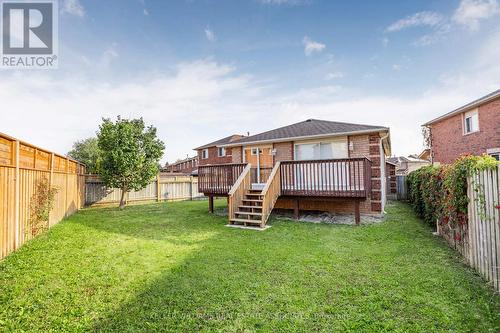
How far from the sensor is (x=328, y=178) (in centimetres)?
873

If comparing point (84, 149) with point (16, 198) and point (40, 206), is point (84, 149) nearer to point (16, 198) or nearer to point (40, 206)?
point (40, 206)

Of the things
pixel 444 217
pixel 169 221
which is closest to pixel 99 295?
pixel 169 221

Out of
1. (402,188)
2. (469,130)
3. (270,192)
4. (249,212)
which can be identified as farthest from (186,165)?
(469,130)

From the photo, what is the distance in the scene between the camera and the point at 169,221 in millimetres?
9195

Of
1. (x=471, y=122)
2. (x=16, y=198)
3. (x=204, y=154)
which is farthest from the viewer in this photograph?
(x=204, y=154)

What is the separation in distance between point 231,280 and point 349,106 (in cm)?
1584

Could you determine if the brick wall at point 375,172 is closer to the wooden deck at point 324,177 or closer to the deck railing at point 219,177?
the wooden deck at point 324,177

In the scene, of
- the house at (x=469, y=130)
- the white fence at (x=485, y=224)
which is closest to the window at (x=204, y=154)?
the house at (x=469, y=130)

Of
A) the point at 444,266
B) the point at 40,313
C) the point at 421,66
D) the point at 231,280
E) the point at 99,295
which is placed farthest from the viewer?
the point at 421,66

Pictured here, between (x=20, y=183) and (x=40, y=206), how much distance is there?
55.7 inches

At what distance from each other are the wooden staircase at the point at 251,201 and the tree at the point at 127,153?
7.07 m

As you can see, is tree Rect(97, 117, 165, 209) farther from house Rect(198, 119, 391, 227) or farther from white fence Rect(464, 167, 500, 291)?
white fence Rect(464, 167, 500, 291)

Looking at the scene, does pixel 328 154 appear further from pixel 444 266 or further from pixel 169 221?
pixel 169 221

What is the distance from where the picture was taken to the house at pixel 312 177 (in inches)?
331
